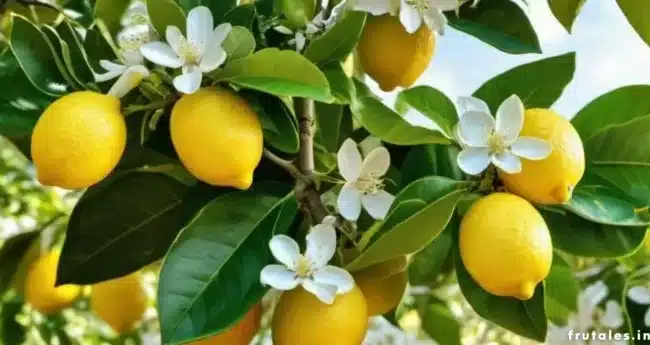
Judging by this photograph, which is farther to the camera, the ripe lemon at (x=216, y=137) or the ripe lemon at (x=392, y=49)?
the ripe lemon at (x=392, y=49)

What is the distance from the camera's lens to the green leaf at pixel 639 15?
1.89 ft

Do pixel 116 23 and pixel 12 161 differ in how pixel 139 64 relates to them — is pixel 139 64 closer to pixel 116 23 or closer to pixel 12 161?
pixel 116 23

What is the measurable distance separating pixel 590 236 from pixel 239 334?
22 cm

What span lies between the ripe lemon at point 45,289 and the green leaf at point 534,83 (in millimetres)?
375

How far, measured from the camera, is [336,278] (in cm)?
48

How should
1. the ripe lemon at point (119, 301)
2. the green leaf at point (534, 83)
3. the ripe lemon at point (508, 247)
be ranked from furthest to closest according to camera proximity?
the ripe lemon at point (119, 301)
the green leaf at point (534, 83)
the ripe lemon at point (508, 247)

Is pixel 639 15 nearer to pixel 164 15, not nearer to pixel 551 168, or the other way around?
pixel 551 168

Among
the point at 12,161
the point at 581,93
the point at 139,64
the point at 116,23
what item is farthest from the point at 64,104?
the point at 581,93

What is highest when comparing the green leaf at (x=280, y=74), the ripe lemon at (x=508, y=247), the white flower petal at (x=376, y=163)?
the green leaf at (x=280, y=74)

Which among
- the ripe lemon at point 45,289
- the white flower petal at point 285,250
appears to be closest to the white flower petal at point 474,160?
the white flower petal at point 285,250

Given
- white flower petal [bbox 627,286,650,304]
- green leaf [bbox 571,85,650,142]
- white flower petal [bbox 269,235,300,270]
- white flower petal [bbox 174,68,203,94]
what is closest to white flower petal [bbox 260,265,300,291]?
white flower petal [bbox 269,235,300,270]

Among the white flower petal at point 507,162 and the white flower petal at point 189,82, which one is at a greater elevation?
the white flower petal at point 189,82

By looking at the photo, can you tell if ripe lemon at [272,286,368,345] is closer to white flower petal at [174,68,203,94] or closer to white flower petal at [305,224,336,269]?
white flower petal at [305,224,336,269]

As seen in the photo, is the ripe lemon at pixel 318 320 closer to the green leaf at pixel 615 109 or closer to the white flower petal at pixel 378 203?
the white flower petal at pixel 378 203
